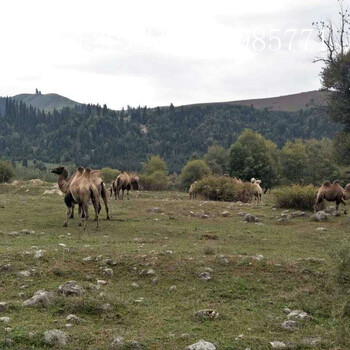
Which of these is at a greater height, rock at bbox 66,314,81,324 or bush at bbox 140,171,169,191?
rock at bbox 66,314,81,324

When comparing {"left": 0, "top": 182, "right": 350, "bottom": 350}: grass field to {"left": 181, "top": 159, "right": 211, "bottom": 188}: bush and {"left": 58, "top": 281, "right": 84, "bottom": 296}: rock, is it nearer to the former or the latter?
{"left": 58, "top": 281, "right": 84, "bottom": 296}: rock

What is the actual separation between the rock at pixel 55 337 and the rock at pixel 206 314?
6.94 ft

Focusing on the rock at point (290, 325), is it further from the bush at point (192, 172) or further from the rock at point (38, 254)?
the bush at point (192, 172)

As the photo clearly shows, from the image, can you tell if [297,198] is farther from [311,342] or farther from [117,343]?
[117,343]

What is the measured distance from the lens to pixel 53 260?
9.73m

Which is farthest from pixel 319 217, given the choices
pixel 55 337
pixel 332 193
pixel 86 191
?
pixel 55 337

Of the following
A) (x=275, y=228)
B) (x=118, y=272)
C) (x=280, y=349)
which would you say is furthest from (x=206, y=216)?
(x=280, y=349)

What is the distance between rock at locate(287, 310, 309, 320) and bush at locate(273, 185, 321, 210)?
17172 mm

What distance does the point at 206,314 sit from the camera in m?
7.04

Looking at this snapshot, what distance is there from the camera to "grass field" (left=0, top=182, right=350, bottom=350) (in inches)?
245

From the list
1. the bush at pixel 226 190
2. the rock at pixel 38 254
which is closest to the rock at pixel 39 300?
the rock at pixel 38 254

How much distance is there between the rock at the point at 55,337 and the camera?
5691mm

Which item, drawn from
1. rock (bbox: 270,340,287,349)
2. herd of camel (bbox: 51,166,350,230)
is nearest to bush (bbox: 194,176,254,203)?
herd of camel (bbox: 51,166,350,230)

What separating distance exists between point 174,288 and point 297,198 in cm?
1701
